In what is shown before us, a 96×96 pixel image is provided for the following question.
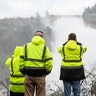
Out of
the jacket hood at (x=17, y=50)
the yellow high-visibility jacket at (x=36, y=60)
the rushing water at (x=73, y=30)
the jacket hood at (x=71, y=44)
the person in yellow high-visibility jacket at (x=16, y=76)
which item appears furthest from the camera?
the rushing water at (x=73, y=30)

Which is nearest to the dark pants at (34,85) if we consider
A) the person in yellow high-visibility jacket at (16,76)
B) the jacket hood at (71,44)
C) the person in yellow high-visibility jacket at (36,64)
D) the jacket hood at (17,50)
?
the person in yellow high-visibility jacket at (36,64)

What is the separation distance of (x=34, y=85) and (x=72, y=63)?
4.79 feet

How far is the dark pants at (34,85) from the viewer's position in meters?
9.78

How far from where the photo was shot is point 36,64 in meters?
9.72

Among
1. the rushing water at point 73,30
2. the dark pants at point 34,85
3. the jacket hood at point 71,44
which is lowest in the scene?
the dark pants at point 34,85

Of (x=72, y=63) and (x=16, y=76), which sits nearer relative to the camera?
(x=16, y=76)

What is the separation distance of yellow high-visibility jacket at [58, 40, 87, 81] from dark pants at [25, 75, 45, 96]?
1.31 metres

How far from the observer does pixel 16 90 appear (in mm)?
10664

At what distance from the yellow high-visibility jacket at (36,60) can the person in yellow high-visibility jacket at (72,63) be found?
1298 mm

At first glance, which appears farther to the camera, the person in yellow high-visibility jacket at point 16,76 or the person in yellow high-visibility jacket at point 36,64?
the person in yellow high-visibility jacket at point 16,76

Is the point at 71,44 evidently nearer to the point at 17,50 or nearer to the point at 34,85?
the point at 17,50

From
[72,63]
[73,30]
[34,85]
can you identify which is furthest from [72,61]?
[73,30]

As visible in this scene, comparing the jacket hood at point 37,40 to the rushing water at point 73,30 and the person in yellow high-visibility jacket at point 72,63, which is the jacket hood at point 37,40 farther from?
the rushing water at point 73,30

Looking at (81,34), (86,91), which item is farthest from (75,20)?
(86,91)
